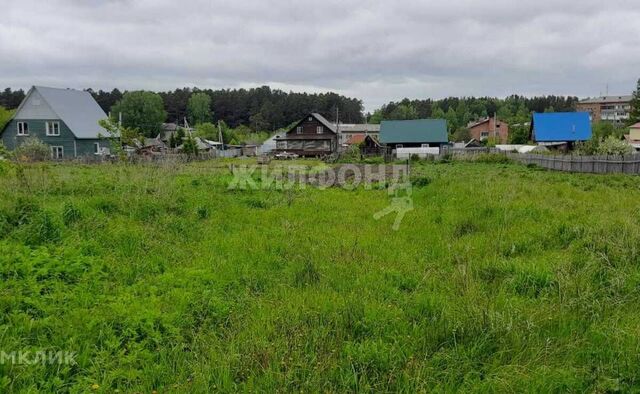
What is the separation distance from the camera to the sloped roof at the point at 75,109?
112 feet

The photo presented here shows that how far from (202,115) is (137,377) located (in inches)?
3782

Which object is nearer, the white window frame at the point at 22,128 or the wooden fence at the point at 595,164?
the wooden fence at the point at 595,164

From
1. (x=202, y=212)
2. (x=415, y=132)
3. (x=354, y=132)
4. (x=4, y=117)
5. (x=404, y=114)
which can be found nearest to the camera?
(x=202, y=212)

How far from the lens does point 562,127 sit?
4381cm

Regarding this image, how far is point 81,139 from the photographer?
34156mm

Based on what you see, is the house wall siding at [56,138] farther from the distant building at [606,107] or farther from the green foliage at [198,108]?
the distant building at [606,107]

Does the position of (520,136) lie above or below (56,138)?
above

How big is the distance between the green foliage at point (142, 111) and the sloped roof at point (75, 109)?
38276 millimetres

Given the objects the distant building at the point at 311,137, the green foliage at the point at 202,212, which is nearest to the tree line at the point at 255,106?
the distant building at the point at 311,137

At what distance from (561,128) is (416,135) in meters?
14.9

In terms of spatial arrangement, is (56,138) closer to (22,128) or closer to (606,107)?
(22,128)

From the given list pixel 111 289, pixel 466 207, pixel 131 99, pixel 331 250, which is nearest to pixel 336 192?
pixel 466 207

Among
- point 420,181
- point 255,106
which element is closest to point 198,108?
point 255,106

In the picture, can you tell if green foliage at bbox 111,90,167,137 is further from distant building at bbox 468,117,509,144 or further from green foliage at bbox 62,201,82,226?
green foliage at bbox 62,201,82,226
